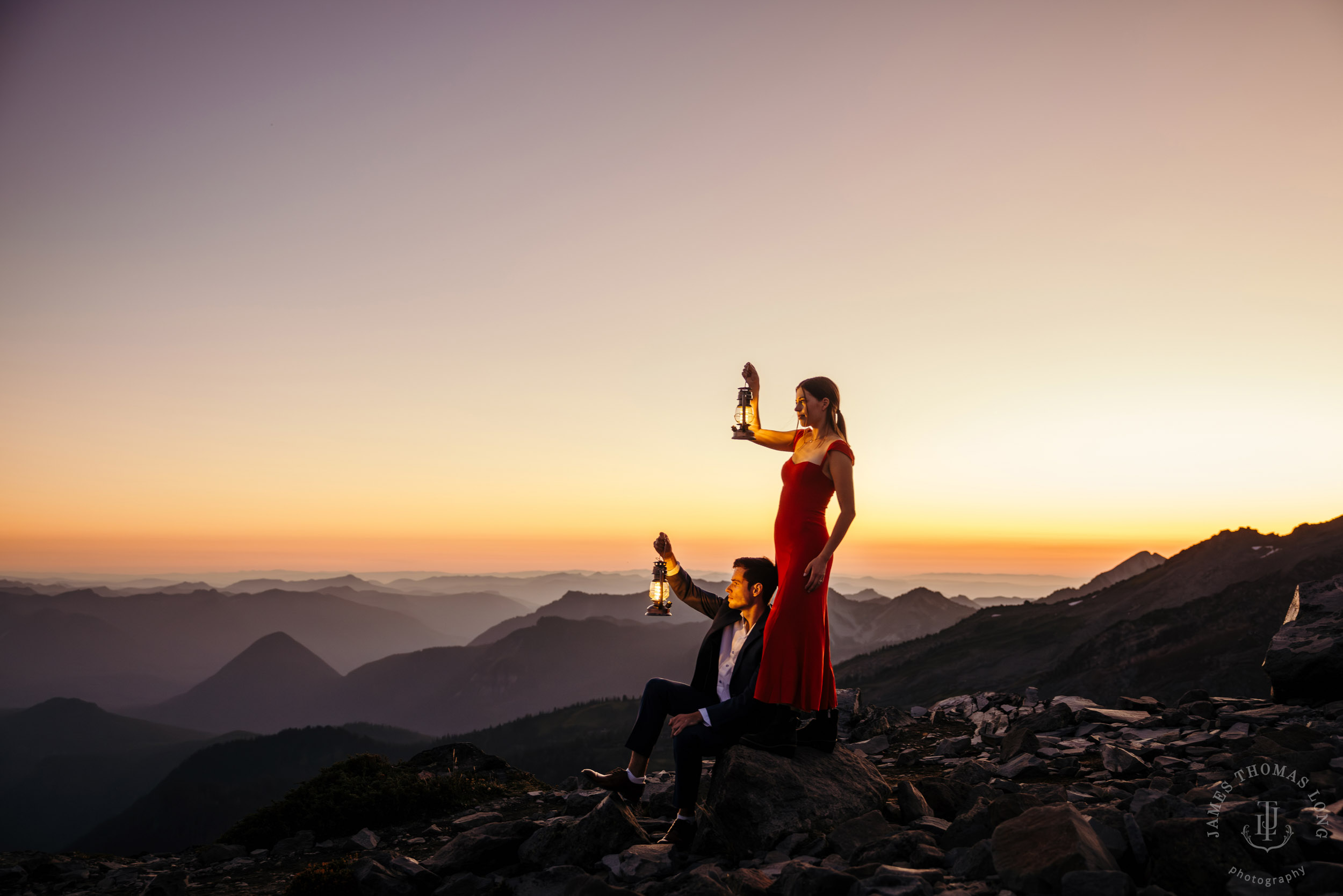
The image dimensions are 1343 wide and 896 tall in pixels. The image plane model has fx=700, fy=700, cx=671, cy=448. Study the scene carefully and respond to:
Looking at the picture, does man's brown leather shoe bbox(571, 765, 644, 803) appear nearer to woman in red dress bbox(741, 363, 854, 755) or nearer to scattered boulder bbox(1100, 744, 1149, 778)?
woman in red dress bbox(741, 363, 854, 755)

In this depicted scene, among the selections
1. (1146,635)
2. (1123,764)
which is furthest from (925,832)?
(1146,635)

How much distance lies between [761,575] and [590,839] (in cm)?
310

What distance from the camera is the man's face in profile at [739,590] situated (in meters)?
7.20

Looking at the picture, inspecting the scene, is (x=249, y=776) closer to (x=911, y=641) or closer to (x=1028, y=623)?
(x=911, y=641)

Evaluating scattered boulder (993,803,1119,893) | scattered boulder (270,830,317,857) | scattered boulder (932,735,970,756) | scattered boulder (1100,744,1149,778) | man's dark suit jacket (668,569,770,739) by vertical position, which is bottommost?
scattered boulder (270,830,317,857)

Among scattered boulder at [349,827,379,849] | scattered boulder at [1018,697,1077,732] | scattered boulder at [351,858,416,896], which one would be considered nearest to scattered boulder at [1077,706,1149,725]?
scattered boulder at [1018,697,1077,732]

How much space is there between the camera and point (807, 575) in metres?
6.73

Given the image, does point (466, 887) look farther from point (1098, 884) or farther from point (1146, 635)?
point (1146, 635)

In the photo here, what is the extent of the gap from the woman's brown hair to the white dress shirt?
7.29ft

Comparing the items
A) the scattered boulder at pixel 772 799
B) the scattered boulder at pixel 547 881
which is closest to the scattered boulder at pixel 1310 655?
the scattered boulder at pixel 772 799

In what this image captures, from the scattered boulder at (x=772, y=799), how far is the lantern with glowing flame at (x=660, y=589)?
164 cm

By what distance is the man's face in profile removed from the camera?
720 cm

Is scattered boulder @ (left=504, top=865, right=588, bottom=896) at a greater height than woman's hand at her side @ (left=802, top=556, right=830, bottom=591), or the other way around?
woman's hand at her side @ (left=802, top=556, right=830, bottom=591)

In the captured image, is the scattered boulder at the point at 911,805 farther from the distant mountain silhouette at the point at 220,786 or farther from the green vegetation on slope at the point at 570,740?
the distant mountain silhouette at the point at 220,786
